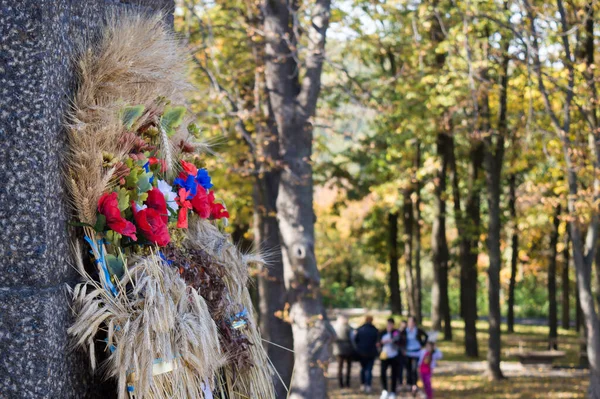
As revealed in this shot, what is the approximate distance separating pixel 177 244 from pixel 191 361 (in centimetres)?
45

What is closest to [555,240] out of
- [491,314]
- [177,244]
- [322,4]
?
[491,314]

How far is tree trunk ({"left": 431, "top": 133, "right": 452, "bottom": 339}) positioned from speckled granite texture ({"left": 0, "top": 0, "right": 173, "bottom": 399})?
18204mm

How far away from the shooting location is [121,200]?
2439 mm

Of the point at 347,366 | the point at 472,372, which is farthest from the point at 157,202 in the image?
the point at 472,372

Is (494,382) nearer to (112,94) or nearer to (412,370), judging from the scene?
(412,370)

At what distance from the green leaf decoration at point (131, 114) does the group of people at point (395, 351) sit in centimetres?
1144

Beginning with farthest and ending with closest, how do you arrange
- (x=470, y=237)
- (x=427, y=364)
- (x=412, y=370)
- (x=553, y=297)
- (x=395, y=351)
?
(x=553, y=297)
(x=470, y=237)
(x=412, y=370)
(x=395, y=351)
(x=427, y=364)

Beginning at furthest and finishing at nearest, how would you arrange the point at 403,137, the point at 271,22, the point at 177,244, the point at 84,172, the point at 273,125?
the point at 403,137 → the point at 273,125 → the point at 271,22 → the point at 177,244 → the point at 84,172

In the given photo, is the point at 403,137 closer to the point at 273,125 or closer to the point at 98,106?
the point at 273,125

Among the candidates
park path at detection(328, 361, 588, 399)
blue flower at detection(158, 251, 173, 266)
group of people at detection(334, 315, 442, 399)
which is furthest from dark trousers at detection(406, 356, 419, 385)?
blue flower at detection(158, 251, 173, 266)

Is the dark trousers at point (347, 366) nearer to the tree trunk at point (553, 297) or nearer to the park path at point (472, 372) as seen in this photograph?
the park path at point (472, 372)

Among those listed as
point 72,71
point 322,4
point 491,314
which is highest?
point 322,4

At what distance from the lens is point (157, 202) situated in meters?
2.59

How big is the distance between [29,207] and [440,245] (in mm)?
20807
